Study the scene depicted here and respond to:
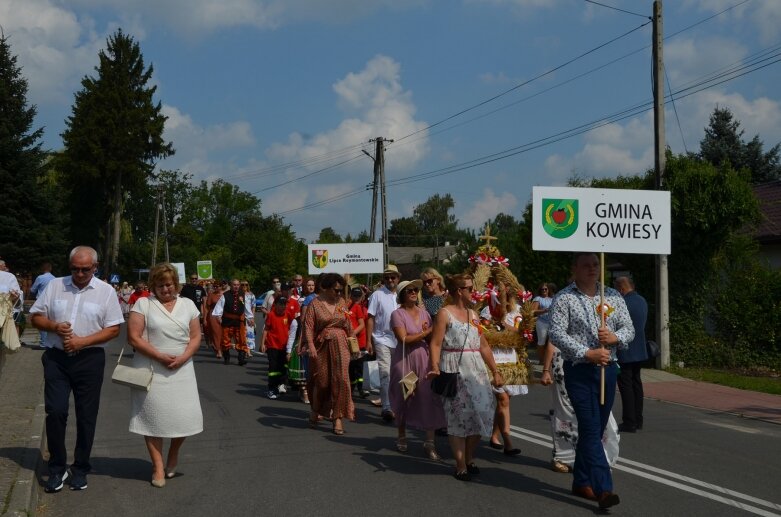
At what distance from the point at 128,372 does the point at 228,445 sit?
243 cm

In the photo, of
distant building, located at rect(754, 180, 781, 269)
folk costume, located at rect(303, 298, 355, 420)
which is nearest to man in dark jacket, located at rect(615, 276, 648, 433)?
folk costume, located at rect(303, 298, 355, 420)

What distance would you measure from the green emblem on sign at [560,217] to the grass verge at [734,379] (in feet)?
28.2

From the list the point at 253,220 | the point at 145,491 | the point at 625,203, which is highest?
the point at 253,220

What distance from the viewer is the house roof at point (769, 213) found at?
2270 cm

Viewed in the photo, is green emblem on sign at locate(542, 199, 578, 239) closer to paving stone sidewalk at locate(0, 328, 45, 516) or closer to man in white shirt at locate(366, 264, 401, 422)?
man in white shirt at locate(366, 264, 401, 422)

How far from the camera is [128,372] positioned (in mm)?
6844

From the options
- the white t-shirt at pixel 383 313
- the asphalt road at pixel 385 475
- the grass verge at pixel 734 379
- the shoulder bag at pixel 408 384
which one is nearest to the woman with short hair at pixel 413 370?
the shoulder bag at pixel 408 384

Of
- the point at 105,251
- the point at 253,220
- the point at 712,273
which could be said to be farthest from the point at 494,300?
the point at 253,220

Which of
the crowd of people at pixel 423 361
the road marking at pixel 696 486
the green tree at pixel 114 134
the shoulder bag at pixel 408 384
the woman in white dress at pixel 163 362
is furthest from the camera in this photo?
the green tree at pixel 114 134

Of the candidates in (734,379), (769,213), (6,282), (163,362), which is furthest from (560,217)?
(769,213)

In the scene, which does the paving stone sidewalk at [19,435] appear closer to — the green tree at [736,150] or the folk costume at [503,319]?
the folk costume at [503,319]

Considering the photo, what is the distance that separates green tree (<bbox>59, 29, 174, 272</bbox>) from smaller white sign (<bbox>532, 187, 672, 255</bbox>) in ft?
162

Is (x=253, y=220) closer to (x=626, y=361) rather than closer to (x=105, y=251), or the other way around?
(x=105, y=251)

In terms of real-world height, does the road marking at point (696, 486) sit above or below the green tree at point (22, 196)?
below
